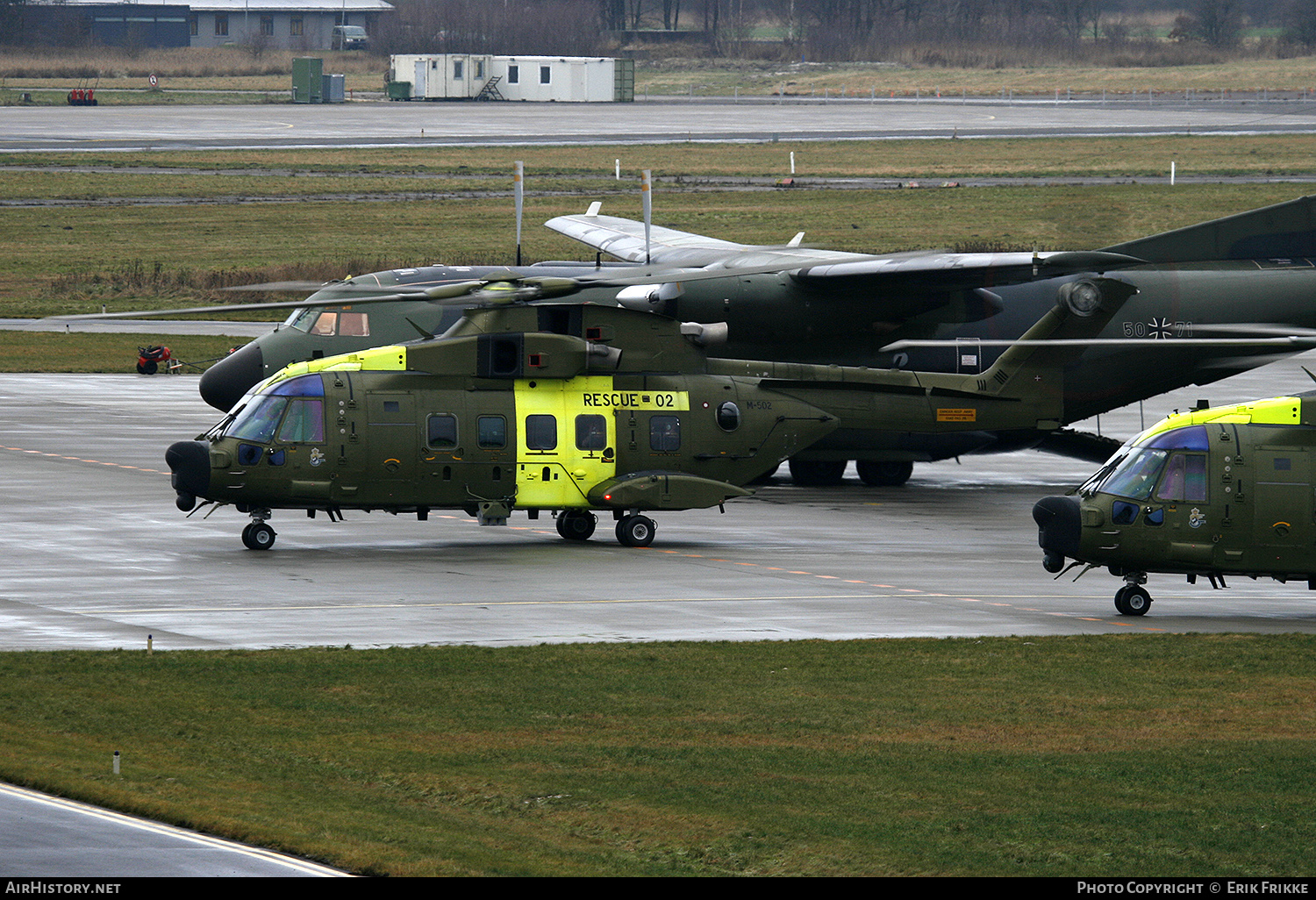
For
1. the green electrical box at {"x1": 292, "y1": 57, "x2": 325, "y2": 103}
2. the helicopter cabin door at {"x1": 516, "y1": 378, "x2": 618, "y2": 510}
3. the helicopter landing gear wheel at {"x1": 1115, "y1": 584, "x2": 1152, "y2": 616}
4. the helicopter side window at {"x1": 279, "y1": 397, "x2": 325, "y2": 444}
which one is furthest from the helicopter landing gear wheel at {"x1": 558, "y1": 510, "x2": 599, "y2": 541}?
the green electrical box at {"x1": 292, "y1": 57, "x2": 325, "y2": 103}

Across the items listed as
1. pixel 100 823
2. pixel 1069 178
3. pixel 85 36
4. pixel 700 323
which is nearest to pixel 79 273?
pixel 700 323

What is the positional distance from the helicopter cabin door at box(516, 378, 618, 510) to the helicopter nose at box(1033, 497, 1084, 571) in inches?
273

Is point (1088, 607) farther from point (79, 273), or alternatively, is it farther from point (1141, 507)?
point (79, 273)

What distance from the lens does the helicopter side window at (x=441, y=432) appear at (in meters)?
25.6

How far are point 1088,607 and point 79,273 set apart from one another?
156 feet

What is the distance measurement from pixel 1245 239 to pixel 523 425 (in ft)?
50.9

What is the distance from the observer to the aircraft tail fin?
109 ft

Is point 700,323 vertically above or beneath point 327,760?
above

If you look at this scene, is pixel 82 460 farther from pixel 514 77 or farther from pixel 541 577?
pixel 514 77

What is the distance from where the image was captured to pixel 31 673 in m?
17.3

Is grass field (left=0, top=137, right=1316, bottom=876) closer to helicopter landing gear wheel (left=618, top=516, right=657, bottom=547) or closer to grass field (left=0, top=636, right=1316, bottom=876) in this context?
grass field (left=0, top=636, right=1316, bottom=876)

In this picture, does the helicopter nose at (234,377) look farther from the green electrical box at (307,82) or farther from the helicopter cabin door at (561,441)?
the green electrical box at (307,82)

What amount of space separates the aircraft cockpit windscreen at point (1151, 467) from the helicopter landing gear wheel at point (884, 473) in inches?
424

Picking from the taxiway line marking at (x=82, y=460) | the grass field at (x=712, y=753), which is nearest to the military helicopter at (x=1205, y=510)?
the grass field at (x=712, y=753)
